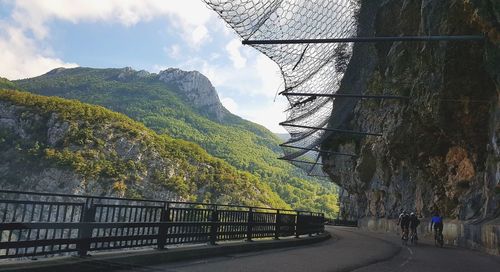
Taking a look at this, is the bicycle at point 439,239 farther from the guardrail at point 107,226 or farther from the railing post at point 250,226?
the railing post at point 250,226

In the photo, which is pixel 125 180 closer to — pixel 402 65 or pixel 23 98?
pixel 23 98

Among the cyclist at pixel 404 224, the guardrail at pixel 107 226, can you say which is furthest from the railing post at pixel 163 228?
the cyclist at pixel 404 224

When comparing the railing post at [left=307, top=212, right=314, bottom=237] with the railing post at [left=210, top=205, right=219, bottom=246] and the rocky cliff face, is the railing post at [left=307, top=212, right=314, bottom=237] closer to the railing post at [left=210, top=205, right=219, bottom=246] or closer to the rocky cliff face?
the rocky cliff face

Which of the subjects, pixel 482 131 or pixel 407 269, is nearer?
pixel 407 269

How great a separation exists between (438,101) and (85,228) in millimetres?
14595

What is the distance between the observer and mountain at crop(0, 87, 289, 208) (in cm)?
8869

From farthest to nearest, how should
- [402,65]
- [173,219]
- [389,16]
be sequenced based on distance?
[402,65] < [389,16] < [173,219]

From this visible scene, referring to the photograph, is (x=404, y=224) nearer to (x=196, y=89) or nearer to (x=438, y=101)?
(x=438, y=101)

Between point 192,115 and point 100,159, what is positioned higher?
point 192,115

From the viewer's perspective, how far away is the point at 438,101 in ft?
56.2

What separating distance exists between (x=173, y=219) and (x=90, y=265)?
2.96 metres

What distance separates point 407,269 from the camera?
959cm

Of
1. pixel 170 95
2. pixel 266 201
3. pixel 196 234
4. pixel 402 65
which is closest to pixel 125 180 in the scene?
pixel 266 201

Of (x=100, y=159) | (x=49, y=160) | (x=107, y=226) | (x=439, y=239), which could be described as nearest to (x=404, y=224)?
(x=439, y=239)
